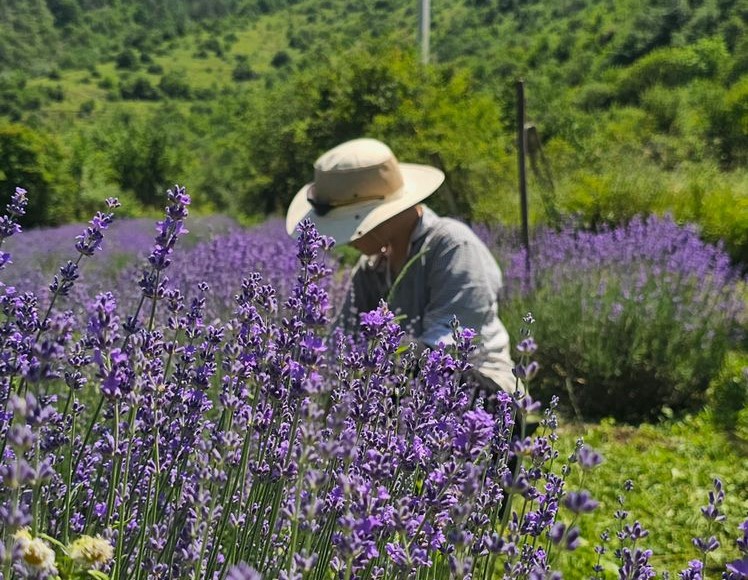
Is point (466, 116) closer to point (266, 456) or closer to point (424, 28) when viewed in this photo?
point (424, 28)

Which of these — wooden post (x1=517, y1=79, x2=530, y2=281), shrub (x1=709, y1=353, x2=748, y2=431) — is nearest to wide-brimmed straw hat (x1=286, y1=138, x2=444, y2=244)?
shrub (x1=709, y1=353, x2=748, y2=431)

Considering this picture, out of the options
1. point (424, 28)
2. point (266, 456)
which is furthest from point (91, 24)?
point (266, 456)

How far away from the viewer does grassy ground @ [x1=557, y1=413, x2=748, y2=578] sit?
10.5ft

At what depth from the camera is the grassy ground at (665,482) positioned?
321 centimetres

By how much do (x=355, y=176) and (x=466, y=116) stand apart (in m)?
8.43

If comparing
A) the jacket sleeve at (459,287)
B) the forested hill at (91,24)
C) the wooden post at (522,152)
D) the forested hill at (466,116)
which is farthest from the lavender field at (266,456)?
the forested hill at (91,24)

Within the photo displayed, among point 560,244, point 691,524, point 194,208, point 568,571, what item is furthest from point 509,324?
point 194,208

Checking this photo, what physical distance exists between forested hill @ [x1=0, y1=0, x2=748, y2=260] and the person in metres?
4.05

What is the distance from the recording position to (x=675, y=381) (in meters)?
4.70

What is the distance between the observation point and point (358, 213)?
2.84 m

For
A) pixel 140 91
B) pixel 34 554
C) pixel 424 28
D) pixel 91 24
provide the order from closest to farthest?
pixel 34 554 → pixel 424 28 → pixel 140 91 → pixel 91 24

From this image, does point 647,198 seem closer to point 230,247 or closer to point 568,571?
point 230,247

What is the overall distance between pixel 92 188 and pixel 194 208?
7.56ft

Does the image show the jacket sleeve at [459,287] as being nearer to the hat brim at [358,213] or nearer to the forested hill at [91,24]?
the hat brim at [358,213]
